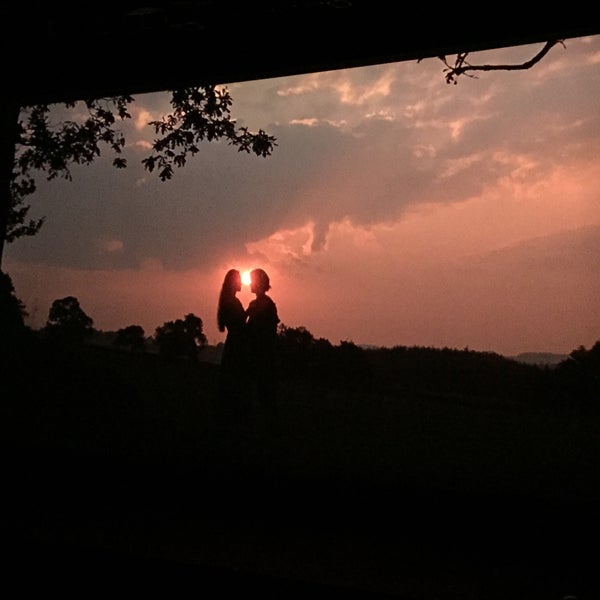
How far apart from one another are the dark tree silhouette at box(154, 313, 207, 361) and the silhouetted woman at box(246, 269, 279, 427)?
49.8 feet

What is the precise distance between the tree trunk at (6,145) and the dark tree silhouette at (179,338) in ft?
61.2

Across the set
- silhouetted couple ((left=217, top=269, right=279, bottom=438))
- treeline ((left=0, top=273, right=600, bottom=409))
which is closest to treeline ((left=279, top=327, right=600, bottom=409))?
treeline ((left=0, top=273, right=600, bottom=409))

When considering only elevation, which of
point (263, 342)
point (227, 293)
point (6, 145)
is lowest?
point (263, 342)

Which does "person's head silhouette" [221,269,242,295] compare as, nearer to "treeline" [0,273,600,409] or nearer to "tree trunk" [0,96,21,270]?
"tree trunk" [0,96,21,270]

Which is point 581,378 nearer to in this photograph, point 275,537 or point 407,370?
point 407,370

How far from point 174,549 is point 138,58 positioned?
271 centimetres

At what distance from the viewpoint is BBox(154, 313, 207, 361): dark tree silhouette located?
22.9m

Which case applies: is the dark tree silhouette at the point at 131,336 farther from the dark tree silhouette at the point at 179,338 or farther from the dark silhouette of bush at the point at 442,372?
the dark silhouette of bush at the point at 442,372

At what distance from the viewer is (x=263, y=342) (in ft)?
23.0

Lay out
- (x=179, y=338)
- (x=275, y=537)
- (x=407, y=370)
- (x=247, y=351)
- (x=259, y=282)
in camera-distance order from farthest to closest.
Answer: (x=179, y=338), (x=407, y=370), (x=247, y=351), (x=259, y=282), (x=275, y=537)

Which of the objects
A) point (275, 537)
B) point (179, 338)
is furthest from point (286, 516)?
point (179, 338)

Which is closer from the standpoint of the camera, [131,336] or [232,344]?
[232,344]

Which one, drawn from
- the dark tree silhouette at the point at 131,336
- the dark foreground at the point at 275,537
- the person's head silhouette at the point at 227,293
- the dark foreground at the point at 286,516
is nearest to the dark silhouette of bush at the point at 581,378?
the dark foreground at the point at 286,516

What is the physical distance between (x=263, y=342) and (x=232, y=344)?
0.38 meters
